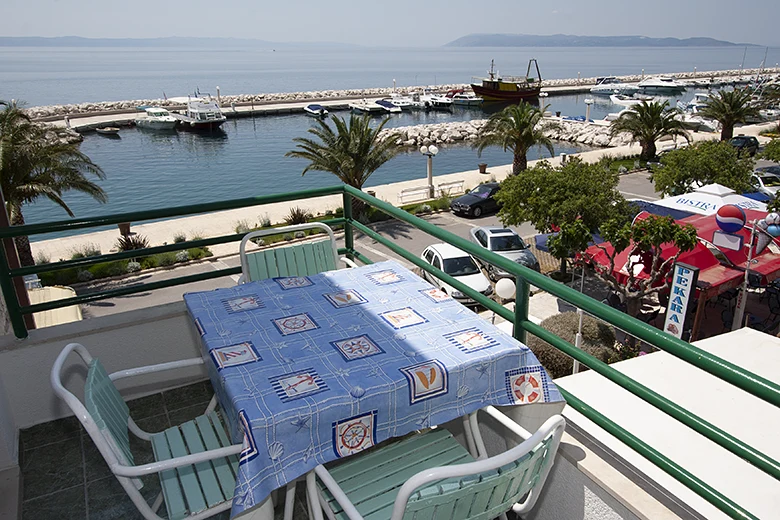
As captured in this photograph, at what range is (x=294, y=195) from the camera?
404 centimetres

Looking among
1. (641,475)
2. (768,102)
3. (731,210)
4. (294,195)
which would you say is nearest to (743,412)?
(641,475)

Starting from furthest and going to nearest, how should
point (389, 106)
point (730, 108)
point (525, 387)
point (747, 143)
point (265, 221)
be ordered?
point (389, 106) < point (730, 108) < point (747, 143) < point (265, 221) < point (525, 387)

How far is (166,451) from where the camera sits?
2383 millimetres

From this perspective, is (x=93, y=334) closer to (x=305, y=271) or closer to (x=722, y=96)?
(x=305, y=271)

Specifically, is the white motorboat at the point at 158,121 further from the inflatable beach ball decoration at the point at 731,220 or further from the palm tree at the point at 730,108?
the inflatable beach ball decoration at the point at 731,220

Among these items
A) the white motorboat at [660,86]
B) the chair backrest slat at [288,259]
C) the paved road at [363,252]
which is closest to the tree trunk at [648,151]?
the paved road at [363,252]

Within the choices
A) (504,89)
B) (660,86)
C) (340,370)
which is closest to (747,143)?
(340,370)

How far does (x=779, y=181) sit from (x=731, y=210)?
18.0m

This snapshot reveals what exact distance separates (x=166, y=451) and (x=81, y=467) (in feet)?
3.57

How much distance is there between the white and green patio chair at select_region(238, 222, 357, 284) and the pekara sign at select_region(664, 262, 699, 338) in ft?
24.5

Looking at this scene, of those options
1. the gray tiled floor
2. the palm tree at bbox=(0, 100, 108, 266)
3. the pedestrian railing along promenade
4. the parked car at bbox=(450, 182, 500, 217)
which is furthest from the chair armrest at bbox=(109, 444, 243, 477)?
the parked car at bbox=(450, 182, 500, 217)

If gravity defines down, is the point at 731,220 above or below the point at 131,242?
above

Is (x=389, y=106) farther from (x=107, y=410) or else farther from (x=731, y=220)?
(x=107, y=410)

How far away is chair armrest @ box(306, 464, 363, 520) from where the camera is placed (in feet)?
5.85
